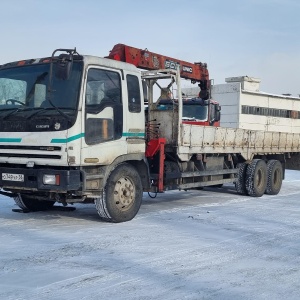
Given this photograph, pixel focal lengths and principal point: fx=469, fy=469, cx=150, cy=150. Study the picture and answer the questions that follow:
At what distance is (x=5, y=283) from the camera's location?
4.68 meters

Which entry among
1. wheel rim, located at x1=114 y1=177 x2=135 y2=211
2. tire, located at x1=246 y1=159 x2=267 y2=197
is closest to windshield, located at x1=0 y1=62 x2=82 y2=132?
wheel rim, located at x1=114 y1=177 x2=135 y2=211

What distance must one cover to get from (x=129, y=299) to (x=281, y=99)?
4698 cm

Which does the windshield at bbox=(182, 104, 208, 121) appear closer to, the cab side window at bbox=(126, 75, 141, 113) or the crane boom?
the crane boom

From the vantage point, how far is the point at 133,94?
820 cm

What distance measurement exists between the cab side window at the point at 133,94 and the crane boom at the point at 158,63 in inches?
46.9

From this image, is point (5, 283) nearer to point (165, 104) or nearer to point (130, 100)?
point (130, 100)

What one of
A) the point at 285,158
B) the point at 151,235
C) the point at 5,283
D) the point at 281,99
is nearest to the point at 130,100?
the point at 151,235

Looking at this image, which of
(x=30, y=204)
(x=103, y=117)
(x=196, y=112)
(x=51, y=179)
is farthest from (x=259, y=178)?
(x=51, y=179)

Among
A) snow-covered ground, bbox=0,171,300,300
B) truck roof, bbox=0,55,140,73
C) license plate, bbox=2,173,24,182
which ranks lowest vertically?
snow-covered ground, bbox=0,171,300,300

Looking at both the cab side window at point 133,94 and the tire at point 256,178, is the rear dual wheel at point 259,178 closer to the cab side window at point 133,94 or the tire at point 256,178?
the tire at point 256,178

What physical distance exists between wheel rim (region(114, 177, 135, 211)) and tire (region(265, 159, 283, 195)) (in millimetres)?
6145

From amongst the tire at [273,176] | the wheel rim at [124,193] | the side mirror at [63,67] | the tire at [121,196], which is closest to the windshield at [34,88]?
the side mirror at [63,67]

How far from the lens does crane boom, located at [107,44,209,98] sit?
9.45 metres

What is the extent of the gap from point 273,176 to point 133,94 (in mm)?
6597
